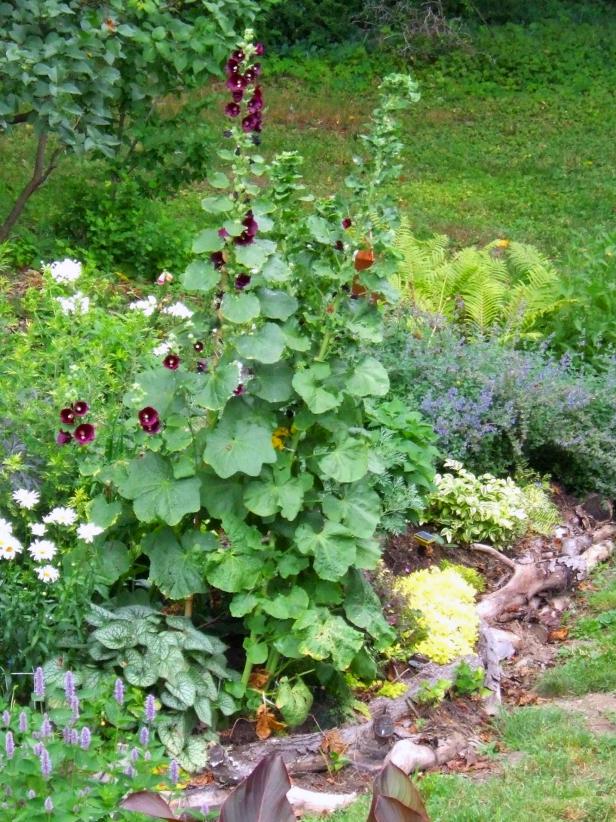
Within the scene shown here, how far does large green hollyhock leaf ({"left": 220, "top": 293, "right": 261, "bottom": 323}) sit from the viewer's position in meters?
3.93

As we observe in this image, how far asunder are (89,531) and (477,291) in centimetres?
449

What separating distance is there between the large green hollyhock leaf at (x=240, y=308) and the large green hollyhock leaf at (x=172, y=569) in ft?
2.71

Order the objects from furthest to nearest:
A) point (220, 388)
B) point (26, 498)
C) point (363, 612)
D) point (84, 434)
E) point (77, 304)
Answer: point (77, 304)
point (363, 612)
point (26, 498)
point (84, 434)
point (220, 388)

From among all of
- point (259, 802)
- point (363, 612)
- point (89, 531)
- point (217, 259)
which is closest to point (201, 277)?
point (217, 259)

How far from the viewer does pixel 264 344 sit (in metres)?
4.00

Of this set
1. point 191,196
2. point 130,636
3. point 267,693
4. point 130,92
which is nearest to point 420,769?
point 267,693

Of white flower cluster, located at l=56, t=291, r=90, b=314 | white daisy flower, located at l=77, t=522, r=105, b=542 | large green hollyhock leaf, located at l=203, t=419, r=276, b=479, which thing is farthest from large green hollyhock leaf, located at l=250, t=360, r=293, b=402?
white flower cluster, located at l=56, t=291, r=90, b=314

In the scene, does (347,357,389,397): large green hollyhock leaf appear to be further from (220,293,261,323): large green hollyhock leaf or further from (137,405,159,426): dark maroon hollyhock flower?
(137,405,159,426): dark maroon hollyhock flower

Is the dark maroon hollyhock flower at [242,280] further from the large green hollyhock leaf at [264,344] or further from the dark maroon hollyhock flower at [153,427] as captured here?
the dark maroon hollyhock flower at [153,427]

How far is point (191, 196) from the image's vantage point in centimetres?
1144

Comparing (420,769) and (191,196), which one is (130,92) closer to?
(191,196)

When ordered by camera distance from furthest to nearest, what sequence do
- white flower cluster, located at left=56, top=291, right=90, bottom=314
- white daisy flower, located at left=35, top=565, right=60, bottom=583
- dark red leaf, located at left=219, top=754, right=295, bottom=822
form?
white flower cluster, located at left=56, top=291, right=90, bottom=314 → white daisy flower, located at left=35, top=565, right=60, bottom=583 → dark red leaf, located at left=219, top=754, right=295, bottom=822

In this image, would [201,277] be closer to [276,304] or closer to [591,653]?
[276,304]

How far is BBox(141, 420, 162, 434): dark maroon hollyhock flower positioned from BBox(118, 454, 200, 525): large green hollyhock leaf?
0.39 feet
